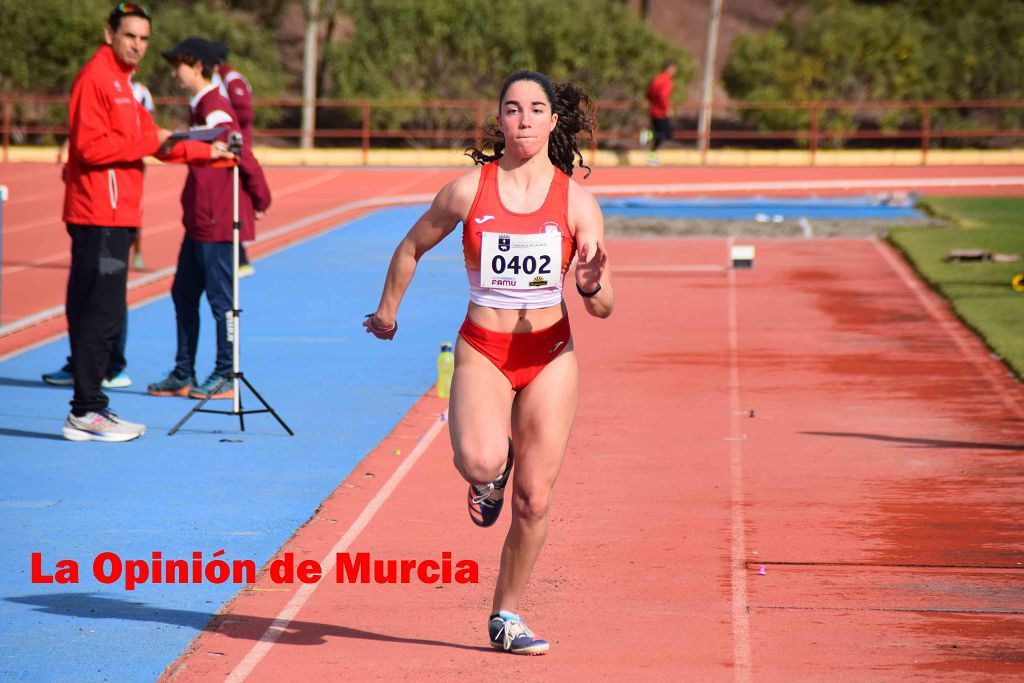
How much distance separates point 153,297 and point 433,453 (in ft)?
25.2

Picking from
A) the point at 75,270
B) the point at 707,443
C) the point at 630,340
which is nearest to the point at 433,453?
the point at 707,443

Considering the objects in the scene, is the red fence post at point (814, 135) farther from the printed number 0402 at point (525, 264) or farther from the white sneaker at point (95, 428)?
the printed number 0402 at point (525, 264)

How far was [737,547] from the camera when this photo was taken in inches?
283

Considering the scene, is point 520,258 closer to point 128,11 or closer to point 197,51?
point 128,11

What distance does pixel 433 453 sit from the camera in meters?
9.19

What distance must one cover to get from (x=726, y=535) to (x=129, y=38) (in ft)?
14.8

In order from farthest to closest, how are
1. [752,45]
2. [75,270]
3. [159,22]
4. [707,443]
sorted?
[752,45], [159,22], [707,443], [75,270]

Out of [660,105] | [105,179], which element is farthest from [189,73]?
[660,105]

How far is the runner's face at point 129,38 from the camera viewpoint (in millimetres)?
8836

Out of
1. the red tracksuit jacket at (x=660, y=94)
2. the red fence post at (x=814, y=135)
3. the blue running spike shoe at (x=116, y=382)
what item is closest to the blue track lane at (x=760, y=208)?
the red tracksuit jacket at (x=660, y=94)

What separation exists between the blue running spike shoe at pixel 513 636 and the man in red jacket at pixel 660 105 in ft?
107

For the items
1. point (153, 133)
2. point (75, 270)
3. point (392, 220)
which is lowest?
point (392, 220)

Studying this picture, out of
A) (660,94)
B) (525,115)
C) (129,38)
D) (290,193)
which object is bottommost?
(290,193)

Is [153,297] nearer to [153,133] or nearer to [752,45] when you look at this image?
[153,133]
